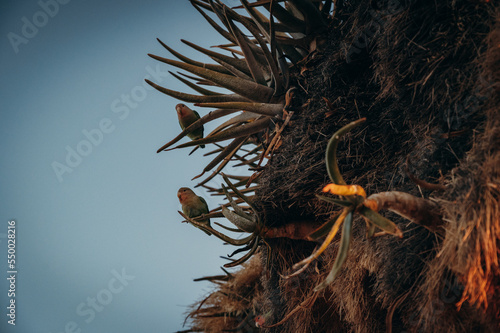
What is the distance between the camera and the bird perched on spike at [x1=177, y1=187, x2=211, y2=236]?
1.12 m

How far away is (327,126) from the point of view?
931mm

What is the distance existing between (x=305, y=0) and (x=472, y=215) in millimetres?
660

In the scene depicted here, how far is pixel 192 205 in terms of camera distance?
3.67ft

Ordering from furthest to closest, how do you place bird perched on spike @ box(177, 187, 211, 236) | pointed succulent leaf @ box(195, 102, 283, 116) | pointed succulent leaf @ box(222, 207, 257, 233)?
bird perched on spike @ box(177, 187, 211, 236)
pointed succulent leaf @ box(222, 207, 257, 233)
pointed succulent leaf @ box(195, 102, 283, 116)

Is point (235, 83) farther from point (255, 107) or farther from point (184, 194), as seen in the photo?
point (184, 194)

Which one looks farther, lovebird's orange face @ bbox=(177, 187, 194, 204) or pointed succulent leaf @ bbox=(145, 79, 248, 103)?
lovebird's orange face @ bbox=(177, 187, 194, 204)

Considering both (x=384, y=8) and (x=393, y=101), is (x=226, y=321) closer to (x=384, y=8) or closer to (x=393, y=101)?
(x=393, y=101)

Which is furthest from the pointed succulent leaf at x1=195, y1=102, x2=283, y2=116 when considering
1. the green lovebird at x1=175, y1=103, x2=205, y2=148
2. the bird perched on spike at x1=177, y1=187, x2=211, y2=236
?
the bird perched on spike at x1=177, y1=187, x2=211, y2=236

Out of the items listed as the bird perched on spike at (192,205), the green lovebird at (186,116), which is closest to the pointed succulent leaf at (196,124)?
the green lovebird at (186,116)

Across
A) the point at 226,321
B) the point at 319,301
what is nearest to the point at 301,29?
the point at 319,301

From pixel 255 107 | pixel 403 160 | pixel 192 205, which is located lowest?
pixel 403 160

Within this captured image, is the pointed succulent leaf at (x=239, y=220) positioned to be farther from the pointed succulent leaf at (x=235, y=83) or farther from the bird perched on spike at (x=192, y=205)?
the pointed succulent leaf at (x=235, y=83)

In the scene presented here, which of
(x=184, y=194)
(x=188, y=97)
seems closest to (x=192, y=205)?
(x=184, y=194)

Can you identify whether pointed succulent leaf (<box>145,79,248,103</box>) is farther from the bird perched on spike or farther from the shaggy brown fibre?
the bird perched on spike
